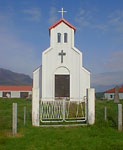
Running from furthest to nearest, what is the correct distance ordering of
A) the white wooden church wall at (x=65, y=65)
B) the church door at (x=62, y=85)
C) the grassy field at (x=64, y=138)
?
the church door at (x=62, y=85)
the white wooden church wall at (x=65, y=65)
the grassy field at (x=64, y=138)

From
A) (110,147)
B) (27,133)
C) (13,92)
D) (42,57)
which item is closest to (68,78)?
(42,57)

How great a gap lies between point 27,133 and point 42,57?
1142 cm

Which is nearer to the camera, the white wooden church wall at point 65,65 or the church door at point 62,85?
the white wooden church wall at point 65,65

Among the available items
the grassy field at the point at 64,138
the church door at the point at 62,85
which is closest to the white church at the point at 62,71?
the church door at the point at 62,85

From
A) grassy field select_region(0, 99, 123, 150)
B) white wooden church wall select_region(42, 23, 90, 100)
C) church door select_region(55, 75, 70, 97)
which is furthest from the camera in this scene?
church door select_region(55, 75, 70, 97)

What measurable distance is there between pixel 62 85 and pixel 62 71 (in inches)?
47.9

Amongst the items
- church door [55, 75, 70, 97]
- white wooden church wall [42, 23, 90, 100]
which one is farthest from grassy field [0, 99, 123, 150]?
church door [55, 75, 70, 97]

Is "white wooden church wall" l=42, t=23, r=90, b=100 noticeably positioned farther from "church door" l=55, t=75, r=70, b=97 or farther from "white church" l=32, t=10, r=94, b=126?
"church door" l=55, t=75, r=70, b=97

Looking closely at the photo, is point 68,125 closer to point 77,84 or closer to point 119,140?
point 119,140

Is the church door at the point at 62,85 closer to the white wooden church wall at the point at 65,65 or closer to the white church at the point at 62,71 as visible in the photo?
the white church at the point at 62,71

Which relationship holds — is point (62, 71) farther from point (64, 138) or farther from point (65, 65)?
point (64, 138)

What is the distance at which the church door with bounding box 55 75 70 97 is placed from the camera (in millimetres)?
19266

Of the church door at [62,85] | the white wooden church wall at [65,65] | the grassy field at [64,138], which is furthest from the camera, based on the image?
the church door at [62,85]

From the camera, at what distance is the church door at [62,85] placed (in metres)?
19.3
